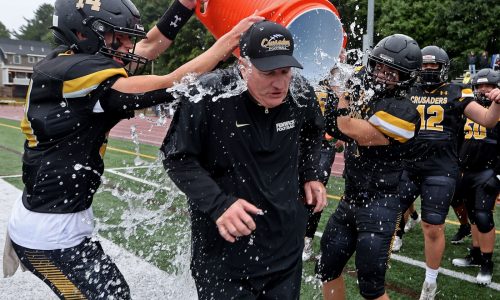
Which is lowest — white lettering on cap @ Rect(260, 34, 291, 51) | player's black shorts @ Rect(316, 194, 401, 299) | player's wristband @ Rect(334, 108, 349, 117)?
player's black shorts @ Rect(316, 194, 401, 299)

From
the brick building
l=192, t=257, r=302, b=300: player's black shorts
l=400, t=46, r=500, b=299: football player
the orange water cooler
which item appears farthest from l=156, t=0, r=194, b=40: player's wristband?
the brick building

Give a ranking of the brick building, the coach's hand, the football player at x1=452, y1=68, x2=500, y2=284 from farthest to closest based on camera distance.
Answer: the brick building < the football player at x1=452, y1=68, x2=500, y2=284 < the coach's hand

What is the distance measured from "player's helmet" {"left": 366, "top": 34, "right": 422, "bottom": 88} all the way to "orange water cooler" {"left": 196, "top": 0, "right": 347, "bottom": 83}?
0.45 m

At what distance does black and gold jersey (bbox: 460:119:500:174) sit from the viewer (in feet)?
17.0

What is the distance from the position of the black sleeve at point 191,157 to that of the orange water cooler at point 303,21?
542mm

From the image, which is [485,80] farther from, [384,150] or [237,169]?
[237,169]

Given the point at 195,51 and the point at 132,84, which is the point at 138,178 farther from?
the point at 195,51

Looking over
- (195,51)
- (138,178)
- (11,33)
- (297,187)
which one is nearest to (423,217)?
(297,187)

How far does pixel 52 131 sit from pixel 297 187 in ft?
4.05

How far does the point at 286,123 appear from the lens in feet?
7.77

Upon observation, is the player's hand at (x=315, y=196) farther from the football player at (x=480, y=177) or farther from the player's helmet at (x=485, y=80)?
the player's helmet at (x=485, y=80)

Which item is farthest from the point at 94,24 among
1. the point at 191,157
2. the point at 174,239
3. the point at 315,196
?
the point at 174,239

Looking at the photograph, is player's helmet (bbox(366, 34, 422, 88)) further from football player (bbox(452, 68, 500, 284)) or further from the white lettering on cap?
football player (bbox(452, 68, 500, 284))

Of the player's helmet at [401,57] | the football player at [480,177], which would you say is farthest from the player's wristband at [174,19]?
the football player at [480,177]
